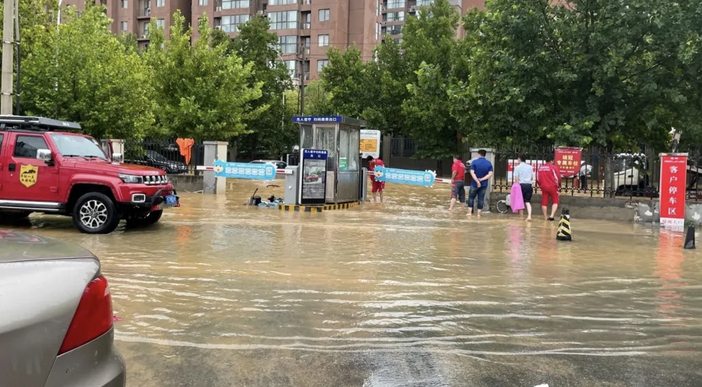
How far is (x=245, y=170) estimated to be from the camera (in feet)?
Answer: 64.9

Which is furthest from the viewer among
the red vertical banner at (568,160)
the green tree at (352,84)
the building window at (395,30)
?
the building window at (395,30)

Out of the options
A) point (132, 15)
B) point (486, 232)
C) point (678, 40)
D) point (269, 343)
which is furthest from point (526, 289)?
point (132, 15)

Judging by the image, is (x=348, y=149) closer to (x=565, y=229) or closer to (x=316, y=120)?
(x=316, y=120)

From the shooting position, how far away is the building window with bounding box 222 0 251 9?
76.7 meters

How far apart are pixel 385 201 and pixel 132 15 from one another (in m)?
73.3

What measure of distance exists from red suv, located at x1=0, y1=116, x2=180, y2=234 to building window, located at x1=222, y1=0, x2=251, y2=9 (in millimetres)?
69981

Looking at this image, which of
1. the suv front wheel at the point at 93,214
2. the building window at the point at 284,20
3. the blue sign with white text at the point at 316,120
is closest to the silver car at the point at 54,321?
the suv front wheel at the point at 93,214

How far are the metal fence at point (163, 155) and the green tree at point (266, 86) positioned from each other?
19.4 m

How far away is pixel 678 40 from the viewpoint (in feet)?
51.5

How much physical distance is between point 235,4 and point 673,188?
71.4 metres

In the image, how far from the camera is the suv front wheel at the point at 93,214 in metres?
10.8

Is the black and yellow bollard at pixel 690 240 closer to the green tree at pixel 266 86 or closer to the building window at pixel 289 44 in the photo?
the green tree at pixel 266 86

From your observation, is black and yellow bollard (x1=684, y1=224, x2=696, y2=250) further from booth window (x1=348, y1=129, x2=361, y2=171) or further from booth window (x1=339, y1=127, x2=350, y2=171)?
booth window (x1=348, y1=129, x2=361, y2=171)

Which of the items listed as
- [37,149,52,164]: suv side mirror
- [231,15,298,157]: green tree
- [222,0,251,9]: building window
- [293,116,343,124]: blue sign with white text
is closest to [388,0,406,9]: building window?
[222,0,251,9]: building window
